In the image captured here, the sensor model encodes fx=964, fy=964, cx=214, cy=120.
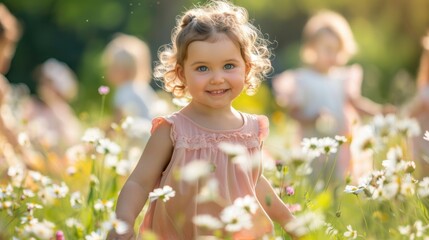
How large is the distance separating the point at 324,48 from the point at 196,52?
4607mm

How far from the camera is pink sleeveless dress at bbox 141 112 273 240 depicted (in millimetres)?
2826

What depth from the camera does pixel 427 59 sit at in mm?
6238

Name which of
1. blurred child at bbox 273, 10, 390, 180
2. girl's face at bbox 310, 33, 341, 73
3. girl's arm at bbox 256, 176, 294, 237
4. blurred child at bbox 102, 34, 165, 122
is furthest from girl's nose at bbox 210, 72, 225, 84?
girl's face at bbox 310, 33, 341, 73

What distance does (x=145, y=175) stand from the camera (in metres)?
2.86

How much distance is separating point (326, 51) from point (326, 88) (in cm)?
32

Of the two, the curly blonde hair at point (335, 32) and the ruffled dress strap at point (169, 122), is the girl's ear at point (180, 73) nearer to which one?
the ruffled dress strap at point (169, 122)

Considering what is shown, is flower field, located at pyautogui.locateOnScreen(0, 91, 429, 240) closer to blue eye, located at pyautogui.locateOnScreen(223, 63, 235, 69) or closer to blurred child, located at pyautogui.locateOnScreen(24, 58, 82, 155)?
blue eye, located at pyautogui.locateOnScreen(223, 63, 235, 69)

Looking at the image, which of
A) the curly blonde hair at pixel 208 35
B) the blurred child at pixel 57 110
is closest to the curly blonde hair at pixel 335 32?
the blurred child at pixel 57 110

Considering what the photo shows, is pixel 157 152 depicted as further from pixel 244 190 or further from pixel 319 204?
pixel 319 204

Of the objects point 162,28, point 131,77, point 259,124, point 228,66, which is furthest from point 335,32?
point 162,28

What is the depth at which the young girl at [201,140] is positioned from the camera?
111 inches

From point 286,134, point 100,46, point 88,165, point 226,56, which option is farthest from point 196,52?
point 100,46

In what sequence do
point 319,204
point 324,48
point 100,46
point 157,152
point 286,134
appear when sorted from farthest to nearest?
1. point 100,46
2. point 324,48
3. point 286,134
4. point 157,152
5. point 319,204

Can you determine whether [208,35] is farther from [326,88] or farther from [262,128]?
[326,88]
